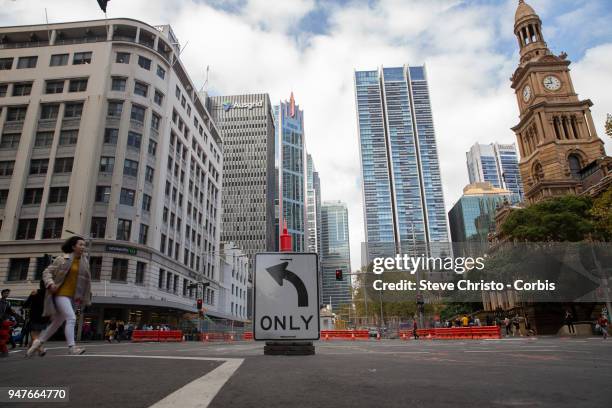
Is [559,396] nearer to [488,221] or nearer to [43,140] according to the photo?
[43,140]

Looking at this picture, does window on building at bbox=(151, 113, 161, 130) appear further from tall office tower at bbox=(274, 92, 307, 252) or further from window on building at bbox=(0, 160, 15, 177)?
tall office tower at bbox=(274, 92, 307, 252)

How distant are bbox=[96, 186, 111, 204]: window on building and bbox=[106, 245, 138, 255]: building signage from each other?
Result: 4.32 metres

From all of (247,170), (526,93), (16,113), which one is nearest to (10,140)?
(16,113)

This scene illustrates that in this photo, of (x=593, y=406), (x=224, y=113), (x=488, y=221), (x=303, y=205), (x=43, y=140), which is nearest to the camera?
(x=593, y=406)

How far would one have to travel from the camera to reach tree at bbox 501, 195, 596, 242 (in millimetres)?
32500

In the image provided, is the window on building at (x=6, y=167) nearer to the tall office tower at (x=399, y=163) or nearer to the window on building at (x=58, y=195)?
the window on building at (x=58, y=195)

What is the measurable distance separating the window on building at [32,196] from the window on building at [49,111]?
7.64 meters

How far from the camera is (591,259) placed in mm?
30328

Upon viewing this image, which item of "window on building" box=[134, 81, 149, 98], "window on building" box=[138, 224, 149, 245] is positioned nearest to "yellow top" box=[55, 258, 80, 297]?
"window on building" box=[138, 224, 149, 245]

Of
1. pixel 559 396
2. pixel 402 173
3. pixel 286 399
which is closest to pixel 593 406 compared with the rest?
pixel 559 396

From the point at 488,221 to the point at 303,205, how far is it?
73.7 metres

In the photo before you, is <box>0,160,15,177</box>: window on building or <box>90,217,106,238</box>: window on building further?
<box>0,160,15,177</box>: window on building

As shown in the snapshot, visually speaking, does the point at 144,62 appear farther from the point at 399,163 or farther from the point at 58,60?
the point at 399,163

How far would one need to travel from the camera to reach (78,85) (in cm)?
4022
